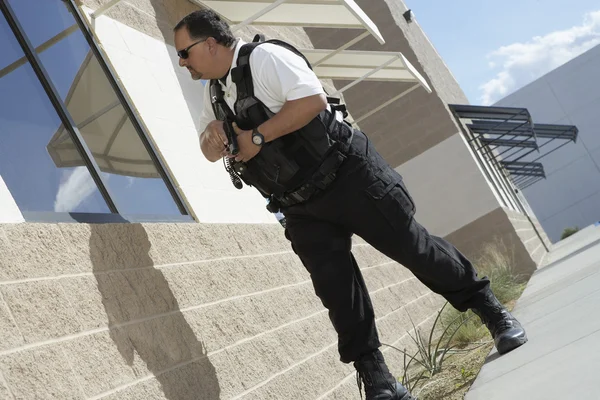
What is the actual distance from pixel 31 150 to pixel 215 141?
2.67ft

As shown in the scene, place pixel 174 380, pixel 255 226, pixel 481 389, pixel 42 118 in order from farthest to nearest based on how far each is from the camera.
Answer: pixel 255 226 < pixel 42 118 < pixel 174 380 < pixel 481 389

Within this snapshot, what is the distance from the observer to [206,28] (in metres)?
3.60

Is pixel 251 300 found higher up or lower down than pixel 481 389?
higher up

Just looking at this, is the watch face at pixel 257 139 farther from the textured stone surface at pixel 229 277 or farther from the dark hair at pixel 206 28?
the textured stone surface at pixel 229 277

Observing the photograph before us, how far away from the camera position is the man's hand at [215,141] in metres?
3.52

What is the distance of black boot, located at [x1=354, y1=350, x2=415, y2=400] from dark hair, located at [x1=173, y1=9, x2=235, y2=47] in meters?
1.39


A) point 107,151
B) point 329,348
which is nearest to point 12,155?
point 107,151

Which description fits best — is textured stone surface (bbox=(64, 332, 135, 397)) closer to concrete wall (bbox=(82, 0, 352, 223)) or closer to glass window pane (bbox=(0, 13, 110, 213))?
glass window pane (bbox=(0, 13, 110, 213))

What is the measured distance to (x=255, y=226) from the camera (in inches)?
207

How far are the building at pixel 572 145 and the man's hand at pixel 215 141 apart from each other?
3895cm

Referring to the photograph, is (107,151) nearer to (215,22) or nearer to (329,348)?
(215,22)

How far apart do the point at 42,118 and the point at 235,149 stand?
1.00 meters

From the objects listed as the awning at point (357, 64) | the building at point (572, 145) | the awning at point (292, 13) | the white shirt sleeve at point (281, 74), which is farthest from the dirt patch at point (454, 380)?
A: the building at point (572, 145)

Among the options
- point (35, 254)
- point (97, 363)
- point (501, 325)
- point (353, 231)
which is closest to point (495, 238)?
point (501, 325)
